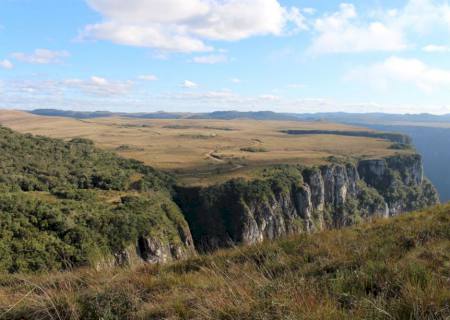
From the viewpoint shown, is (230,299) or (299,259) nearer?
(230,299)

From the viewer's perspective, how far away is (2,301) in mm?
6715

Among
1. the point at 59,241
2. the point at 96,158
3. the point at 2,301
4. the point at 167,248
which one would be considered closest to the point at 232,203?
the point at 167,248

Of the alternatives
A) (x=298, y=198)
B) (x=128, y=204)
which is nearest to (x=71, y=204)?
(x=128, y=204)

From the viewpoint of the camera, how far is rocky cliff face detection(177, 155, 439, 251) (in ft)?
343

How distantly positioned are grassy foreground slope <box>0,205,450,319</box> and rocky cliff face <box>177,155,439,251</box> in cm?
5888

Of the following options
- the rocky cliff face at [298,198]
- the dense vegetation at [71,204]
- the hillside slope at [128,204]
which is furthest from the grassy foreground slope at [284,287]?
the rocky cliff face at [298,198]

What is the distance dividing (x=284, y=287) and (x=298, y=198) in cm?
12029

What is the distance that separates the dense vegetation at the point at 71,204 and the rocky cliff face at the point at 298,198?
10845 millimetres

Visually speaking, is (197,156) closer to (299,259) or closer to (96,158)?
(96,158)

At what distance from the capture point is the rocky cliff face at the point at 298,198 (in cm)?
10444

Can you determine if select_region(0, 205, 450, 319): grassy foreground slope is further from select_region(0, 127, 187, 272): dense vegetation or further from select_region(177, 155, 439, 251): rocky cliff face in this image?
select_region(177, 155, 439, 251): rocky cliff face

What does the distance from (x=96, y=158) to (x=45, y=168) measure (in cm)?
2711

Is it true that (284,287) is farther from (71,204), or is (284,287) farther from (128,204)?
(128,204)

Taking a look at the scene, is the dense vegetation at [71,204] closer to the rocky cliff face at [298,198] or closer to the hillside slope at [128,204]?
the hillside slope at [128,204]
